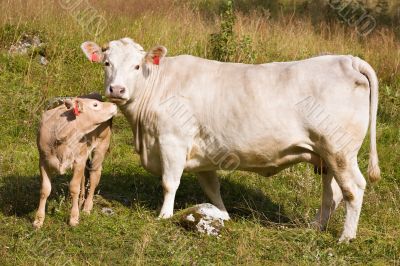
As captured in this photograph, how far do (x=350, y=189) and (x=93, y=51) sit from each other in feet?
10.2

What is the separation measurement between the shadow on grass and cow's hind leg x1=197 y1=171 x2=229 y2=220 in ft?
0.87

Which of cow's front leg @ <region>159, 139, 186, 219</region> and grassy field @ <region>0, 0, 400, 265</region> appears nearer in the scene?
grassy field @ <region>0, 0, 400, 265</region>

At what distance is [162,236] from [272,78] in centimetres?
195

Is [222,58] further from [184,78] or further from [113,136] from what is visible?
[184,78]

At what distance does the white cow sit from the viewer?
7.43 metres

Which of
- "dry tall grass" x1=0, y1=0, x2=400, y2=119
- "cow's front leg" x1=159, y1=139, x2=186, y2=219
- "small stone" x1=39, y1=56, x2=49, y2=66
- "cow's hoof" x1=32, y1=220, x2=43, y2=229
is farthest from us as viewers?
"dry tall grass" x1=0, y1=0, x2=400, y2=119

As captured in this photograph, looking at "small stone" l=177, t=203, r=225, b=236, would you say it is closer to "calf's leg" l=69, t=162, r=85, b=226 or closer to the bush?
"calf's leg" l=69, t=162, r=85, b=226

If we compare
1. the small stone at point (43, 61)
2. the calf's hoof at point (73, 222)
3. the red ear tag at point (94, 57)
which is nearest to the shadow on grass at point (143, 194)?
the calf's hoof at point (73, 222)

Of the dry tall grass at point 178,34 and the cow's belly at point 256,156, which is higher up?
the cow's belly at point 256,156

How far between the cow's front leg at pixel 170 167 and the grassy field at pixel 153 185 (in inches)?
9.4

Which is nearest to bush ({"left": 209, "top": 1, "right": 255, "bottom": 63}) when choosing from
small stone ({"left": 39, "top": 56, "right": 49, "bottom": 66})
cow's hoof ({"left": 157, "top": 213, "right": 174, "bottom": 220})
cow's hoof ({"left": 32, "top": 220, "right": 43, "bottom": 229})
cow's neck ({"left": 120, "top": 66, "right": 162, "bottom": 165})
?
small stone ({"left": 39, "top": 56, "right": 49, "bottom": 66})

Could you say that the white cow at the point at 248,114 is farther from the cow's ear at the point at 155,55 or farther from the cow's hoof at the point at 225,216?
the cow's hoof at the point at 225,216

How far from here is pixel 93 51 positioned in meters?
8.14

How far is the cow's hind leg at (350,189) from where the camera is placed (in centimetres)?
748
